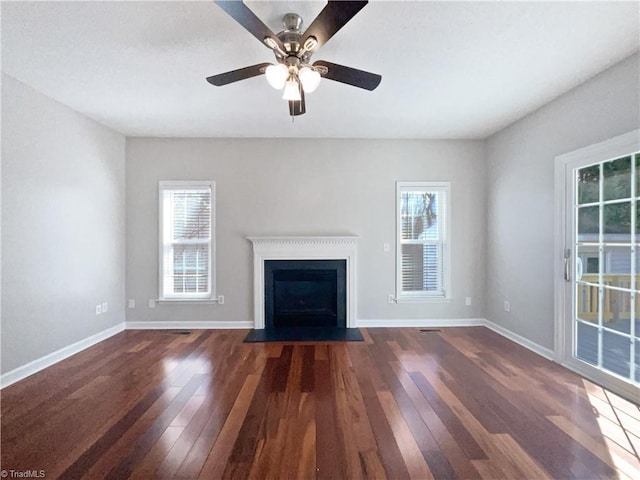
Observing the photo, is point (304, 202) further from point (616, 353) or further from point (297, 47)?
point (616, 353)

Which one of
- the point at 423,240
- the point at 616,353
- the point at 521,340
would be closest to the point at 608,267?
the point at 616,353

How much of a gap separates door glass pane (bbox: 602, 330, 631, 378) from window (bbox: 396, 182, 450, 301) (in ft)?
6.00

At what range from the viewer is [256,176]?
4273 millimetres

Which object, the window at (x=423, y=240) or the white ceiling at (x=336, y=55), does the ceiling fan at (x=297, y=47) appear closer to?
the white ceiling at (x=336, y=55)

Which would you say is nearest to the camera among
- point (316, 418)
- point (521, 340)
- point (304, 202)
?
point (316, 418)

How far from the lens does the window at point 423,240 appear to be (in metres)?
4.34

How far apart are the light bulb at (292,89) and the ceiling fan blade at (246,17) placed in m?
0.25

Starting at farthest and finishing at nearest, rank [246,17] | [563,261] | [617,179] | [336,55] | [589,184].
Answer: [563,261] < [589,184] < [617,179] < [336,55] < [246,17]

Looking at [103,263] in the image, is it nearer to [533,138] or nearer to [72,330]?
[72,330]

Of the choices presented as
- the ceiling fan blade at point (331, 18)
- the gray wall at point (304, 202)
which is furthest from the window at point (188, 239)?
the ceiling fan blade at point (331, 18)

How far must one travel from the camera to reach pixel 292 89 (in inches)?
82.0

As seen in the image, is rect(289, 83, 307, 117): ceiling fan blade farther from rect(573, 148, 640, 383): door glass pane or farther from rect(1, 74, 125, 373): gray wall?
rect(573, 148, 640, 383): door glass pane

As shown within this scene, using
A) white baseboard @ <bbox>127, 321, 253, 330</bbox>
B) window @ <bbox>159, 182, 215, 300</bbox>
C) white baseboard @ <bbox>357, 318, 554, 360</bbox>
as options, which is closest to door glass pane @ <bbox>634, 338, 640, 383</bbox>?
white baseboard @ <bbox>357, 318, 554, 360</bbox>

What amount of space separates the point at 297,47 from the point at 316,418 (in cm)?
246
